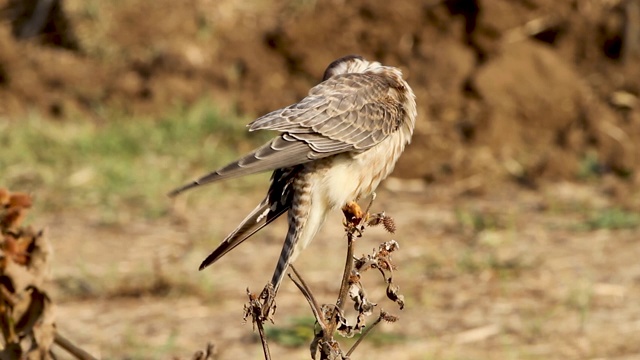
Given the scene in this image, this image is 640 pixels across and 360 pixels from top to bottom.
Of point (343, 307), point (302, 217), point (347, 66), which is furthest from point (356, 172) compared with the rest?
point (343, 307)

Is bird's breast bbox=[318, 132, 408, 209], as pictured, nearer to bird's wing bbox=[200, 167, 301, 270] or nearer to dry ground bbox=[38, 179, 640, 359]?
bird's wing bbox=[200, 167, 301, 270]

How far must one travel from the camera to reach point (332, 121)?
12.5 ft

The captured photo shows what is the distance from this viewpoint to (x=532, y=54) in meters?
9.53

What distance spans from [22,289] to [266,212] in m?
0.76

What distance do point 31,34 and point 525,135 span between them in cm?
511

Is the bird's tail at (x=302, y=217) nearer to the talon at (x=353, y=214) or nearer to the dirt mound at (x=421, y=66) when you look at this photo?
the talon at (x=353, y=214)

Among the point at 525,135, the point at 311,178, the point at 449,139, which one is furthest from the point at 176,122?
the point at 311,178

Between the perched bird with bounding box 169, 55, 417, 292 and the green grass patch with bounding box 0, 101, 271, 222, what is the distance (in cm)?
411

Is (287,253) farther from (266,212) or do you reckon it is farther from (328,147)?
(328,147)

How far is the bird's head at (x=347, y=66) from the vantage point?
4105mm

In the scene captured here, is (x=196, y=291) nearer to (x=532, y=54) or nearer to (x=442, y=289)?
(x=442, y=289)

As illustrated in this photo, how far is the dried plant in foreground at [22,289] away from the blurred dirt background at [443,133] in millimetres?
2194

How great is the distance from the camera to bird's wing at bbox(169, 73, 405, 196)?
137 inches

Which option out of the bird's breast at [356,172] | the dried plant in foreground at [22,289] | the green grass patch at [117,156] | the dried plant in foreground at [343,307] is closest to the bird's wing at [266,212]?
the bird's breast at [356,172]
